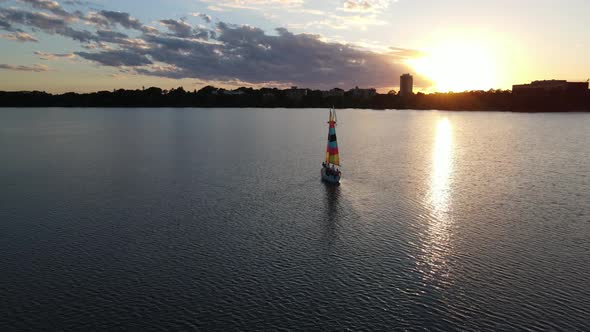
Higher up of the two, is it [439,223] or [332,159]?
[332,159]

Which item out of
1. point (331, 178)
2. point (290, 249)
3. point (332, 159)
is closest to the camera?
point (290, 249)

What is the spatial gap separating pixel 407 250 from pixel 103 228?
32681 mm

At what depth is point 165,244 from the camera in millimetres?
44125

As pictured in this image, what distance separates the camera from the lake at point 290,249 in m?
30.8

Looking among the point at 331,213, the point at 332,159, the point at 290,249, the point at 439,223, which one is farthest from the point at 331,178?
the point at 290,249

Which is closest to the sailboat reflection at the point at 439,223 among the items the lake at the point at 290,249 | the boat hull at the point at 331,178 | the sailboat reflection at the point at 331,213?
the lake at the point at 290,249

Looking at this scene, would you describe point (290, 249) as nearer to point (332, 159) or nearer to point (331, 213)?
point (331, 213)

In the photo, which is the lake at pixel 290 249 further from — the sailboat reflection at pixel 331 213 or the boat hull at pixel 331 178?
the boat hull at pixel 331 178

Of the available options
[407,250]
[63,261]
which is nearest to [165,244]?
[63,261]

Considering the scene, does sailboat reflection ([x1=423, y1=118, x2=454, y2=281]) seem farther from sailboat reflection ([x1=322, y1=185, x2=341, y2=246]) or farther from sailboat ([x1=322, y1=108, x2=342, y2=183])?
sailboat ([x1=322, y1=108, x2=342, y2=183])

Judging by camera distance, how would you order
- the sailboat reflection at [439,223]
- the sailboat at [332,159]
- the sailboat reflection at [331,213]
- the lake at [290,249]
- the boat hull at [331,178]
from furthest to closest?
the sailboat at [332,159] < the boat hull at [331,178] < the sailboat reflection at [331,213] < the sailboat reflection at [439,223] < the lake at [290,249]

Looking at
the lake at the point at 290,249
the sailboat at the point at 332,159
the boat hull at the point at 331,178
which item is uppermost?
the sailboat at the point at 332,159

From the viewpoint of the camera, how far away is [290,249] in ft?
141

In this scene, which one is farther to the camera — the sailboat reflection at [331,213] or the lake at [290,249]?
the sailboat reflection at [331,213]
